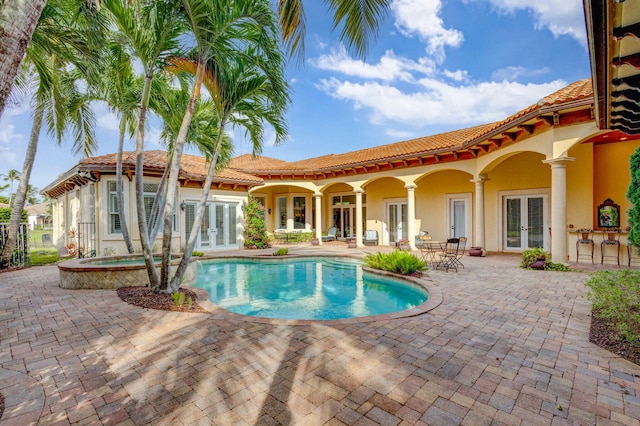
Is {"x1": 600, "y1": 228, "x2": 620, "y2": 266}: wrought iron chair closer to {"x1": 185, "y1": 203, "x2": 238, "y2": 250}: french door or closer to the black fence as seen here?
{"x1": 185, "y1": 203, "x2": 238, "y2": 250}: french door

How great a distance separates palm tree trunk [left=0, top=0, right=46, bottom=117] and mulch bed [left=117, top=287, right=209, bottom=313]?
408 centimetres

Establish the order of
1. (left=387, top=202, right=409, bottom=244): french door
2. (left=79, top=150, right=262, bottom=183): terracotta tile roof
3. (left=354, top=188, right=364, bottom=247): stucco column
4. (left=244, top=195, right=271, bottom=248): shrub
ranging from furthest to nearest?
(left=387, top=202, right=409, bottom=244): french door → (left=244, top=195, right=271, bottom=248): shrub → (left=354, top=188, right=364, bottom=247): stucco column → (left=79, top=150, right=262, bottom=183): terracotta tile roof

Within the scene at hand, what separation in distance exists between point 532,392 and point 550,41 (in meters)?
15.2

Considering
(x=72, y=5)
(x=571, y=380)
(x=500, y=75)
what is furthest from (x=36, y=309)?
(x=500, y=75)

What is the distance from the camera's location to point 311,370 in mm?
3172

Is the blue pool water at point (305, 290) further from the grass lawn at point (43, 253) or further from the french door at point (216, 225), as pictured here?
the grass lawn at point (43, 253)

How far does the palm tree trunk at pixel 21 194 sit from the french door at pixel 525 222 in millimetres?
17895

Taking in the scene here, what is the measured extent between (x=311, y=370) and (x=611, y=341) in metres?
3.93

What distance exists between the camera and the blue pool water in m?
6.66

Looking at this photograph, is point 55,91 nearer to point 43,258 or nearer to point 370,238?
point 43,258

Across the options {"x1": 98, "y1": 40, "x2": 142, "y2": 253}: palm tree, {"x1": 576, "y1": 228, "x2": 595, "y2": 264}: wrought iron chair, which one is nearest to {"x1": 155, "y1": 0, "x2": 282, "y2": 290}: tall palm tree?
{"x1": 98, "y1": 40, "x2": 142, "y2": 253}: palm tree

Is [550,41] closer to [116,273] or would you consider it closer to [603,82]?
[603,82]

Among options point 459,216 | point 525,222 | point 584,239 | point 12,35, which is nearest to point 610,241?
point 584,239

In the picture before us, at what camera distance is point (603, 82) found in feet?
13.1
